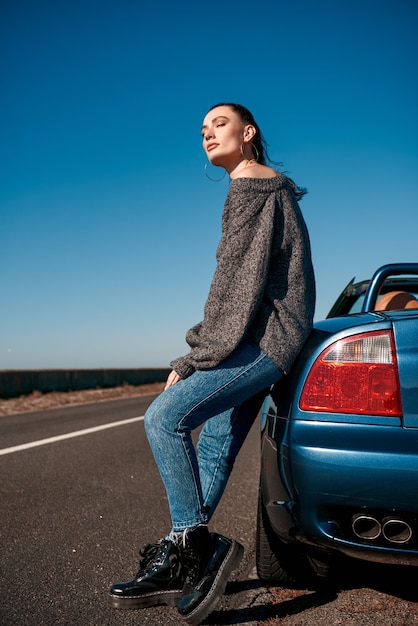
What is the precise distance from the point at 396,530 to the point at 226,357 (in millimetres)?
829

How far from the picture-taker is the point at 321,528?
6.82ft

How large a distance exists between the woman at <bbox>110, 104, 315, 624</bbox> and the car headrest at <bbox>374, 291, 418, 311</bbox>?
3.86 ft

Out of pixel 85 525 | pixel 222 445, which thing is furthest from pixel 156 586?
pixel 85 525

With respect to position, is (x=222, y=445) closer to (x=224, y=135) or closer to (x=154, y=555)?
(x=154, y=555)

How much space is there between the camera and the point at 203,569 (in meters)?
2.25

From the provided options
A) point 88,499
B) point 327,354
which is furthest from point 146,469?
point 327,354

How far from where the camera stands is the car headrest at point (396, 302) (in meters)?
3.39

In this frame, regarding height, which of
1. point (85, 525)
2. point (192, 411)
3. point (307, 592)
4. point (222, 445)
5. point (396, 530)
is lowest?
point (307, 592)

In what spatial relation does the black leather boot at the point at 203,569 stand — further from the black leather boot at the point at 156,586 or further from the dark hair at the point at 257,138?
the dark hair at the point at 257,138

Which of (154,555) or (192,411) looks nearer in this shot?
(192,411)

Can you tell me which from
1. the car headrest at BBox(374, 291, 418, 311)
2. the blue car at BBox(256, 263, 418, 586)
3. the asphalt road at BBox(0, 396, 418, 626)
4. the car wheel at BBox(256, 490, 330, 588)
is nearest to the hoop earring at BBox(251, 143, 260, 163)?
the blue car at BBox(256, 263, 418, 586)

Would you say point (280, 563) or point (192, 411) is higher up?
point (192, 411)

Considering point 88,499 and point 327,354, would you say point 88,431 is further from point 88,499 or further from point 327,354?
point 327,354

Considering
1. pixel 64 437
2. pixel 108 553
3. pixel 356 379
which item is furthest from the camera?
pixel 64 437
